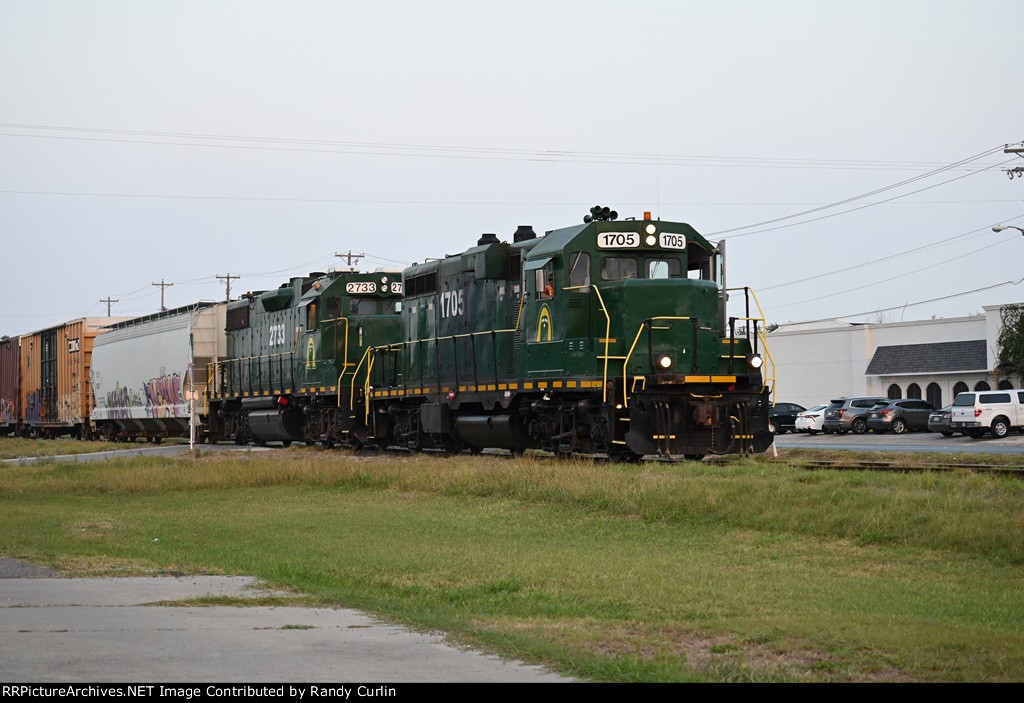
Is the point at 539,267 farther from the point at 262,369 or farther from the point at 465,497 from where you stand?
the point at 262,369

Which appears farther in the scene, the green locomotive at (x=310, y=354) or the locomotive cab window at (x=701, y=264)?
the green locomotive at (x=310, y=354)

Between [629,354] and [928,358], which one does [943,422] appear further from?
[629,354]

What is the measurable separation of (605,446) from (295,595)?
12.6m

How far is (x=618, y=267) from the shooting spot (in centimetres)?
2238

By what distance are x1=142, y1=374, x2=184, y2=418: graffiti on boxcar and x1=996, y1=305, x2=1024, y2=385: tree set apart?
3720 centimetres

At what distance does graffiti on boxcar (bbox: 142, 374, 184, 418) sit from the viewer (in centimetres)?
4203

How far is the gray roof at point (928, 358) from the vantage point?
61.1m

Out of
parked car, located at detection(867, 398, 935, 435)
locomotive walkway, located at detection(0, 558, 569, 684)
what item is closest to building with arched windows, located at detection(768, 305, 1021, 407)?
parked car, located at detection(867, 398, 935, 435)

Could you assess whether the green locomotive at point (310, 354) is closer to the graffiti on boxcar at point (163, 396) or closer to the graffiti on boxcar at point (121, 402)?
the graffiti on boxcar at point (163, 396)

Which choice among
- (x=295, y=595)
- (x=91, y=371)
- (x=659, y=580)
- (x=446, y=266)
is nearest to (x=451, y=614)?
(x=295, y=595)

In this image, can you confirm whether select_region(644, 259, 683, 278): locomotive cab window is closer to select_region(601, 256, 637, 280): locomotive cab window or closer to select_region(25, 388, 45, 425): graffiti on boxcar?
select_region(601, 256, 637, 280): locomotive cab window

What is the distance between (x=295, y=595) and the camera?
10.0m

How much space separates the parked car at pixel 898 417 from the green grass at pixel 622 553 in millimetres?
31349

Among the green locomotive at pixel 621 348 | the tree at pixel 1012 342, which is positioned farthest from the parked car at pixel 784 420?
the green locomotive at pixel 621 348
